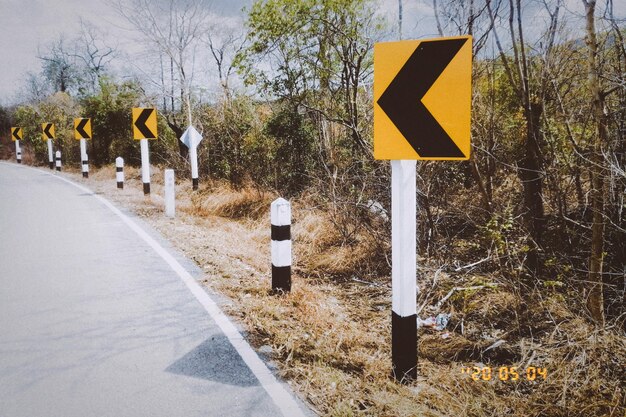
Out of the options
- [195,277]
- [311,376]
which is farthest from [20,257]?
[311,376]

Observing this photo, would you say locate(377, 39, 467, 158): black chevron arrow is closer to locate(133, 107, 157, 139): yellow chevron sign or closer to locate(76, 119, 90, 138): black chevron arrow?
locate(133, 107, 157, 139): yellow chevron sign

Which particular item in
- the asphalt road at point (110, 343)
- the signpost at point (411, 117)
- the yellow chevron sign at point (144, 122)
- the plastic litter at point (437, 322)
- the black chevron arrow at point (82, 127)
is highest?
the black chevron arrow at point (82, 127)

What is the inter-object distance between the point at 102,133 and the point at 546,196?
65.9 ft

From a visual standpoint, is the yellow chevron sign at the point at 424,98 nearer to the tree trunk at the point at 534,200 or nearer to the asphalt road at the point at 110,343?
the asphalt road at the point at 110,343

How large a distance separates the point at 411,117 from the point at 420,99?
12 centimetres

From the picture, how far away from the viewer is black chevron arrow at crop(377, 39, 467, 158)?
2.39 metres

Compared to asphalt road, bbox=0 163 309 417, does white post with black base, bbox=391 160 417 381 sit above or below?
above

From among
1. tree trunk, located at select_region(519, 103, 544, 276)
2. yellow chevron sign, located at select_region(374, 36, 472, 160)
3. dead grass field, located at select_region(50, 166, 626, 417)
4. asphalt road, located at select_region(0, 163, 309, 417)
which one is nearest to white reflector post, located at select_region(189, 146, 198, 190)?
dead grass field, located at select_region(50, 166, 626, 417)

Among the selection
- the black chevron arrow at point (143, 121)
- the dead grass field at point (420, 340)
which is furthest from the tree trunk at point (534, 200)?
the black chevron arrow at point (143, 121)

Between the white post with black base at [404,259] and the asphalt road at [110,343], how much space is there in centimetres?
87

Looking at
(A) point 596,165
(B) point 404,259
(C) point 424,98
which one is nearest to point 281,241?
(B) point 404,259

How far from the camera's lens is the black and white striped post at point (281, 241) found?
14.6ft

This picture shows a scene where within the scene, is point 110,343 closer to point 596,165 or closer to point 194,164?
point 596,165

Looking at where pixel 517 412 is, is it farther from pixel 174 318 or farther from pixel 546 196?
pixel 546 196
